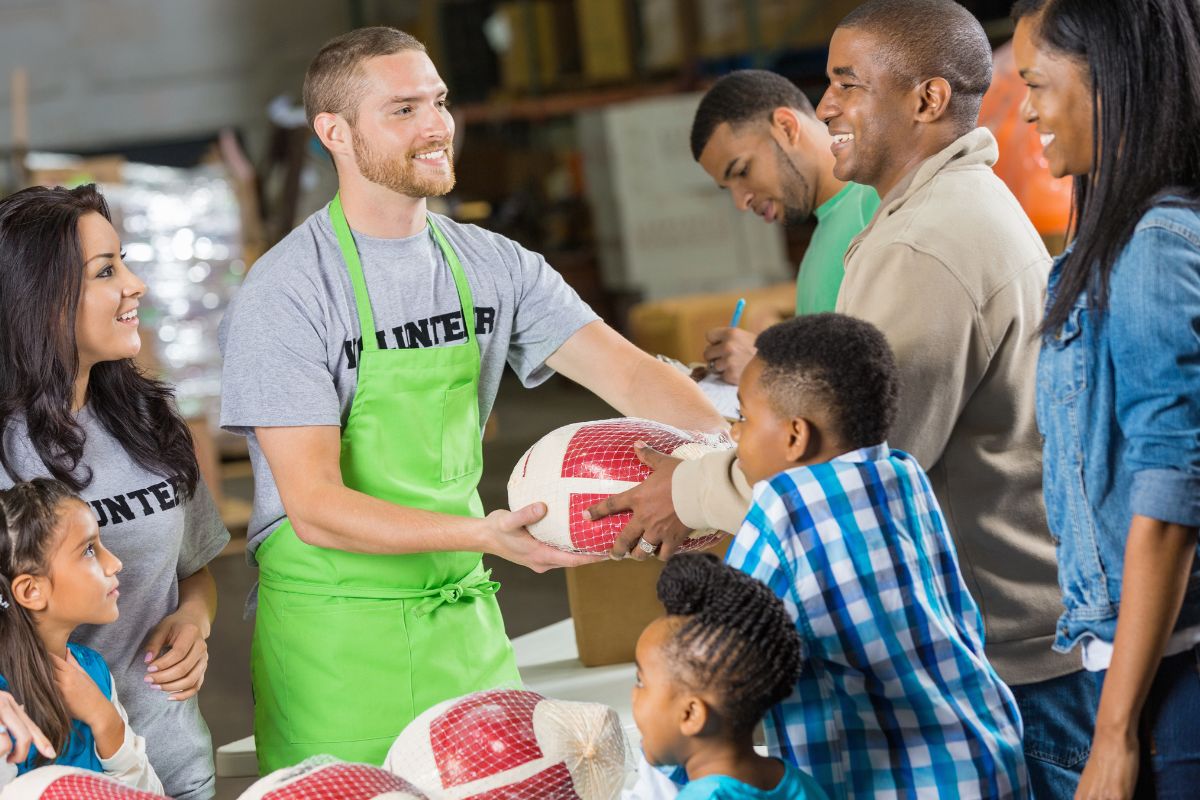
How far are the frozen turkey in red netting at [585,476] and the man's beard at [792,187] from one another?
1179 millimetres

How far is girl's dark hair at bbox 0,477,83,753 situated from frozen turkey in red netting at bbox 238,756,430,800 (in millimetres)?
388

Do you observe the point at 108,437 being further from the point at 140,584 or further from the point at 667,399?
the point at 667,399

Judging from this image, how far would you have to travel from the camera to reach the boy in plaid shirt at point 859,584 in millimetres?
1641

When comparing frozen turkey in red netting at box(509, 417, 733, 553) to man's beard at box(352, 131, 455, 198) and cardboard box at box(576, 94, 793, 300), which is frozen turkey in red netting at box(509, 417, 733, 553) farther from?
cardboard box at box(576, 94, 793, 300)

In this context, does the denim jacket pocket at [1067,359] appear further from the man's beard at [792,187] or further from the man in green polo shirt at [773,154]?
the man's beard at [792,187]

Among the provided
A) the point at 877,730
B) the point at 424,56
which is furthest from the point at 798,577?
the point at 424,56

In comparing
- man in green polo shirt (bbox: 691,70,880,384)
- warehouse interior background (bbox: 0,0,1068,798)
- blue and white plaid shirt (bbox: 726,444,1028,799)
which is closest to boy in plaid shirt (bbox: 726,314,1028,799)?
blue and white plaid shirt (bbox: 726,444,1028,799)

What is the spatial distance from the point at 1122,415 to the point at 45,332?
60.5 inches

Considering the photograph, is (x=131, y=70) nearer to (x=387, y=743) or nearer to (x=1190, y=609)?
(x=387, y=743)

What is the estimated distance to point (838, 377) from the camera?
1.67 meters

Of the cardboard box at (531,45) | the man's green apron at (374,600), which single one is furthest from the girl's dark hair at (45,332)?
the cardboard box at (531,45)

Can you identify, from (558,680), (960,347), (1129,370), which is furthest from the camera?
(558,680)

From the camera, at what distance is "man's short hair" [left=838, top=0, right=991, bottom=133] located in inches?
82.7

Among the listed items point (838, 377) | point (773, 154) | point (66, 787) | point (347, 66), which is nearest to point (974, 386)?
point (838, 377)
